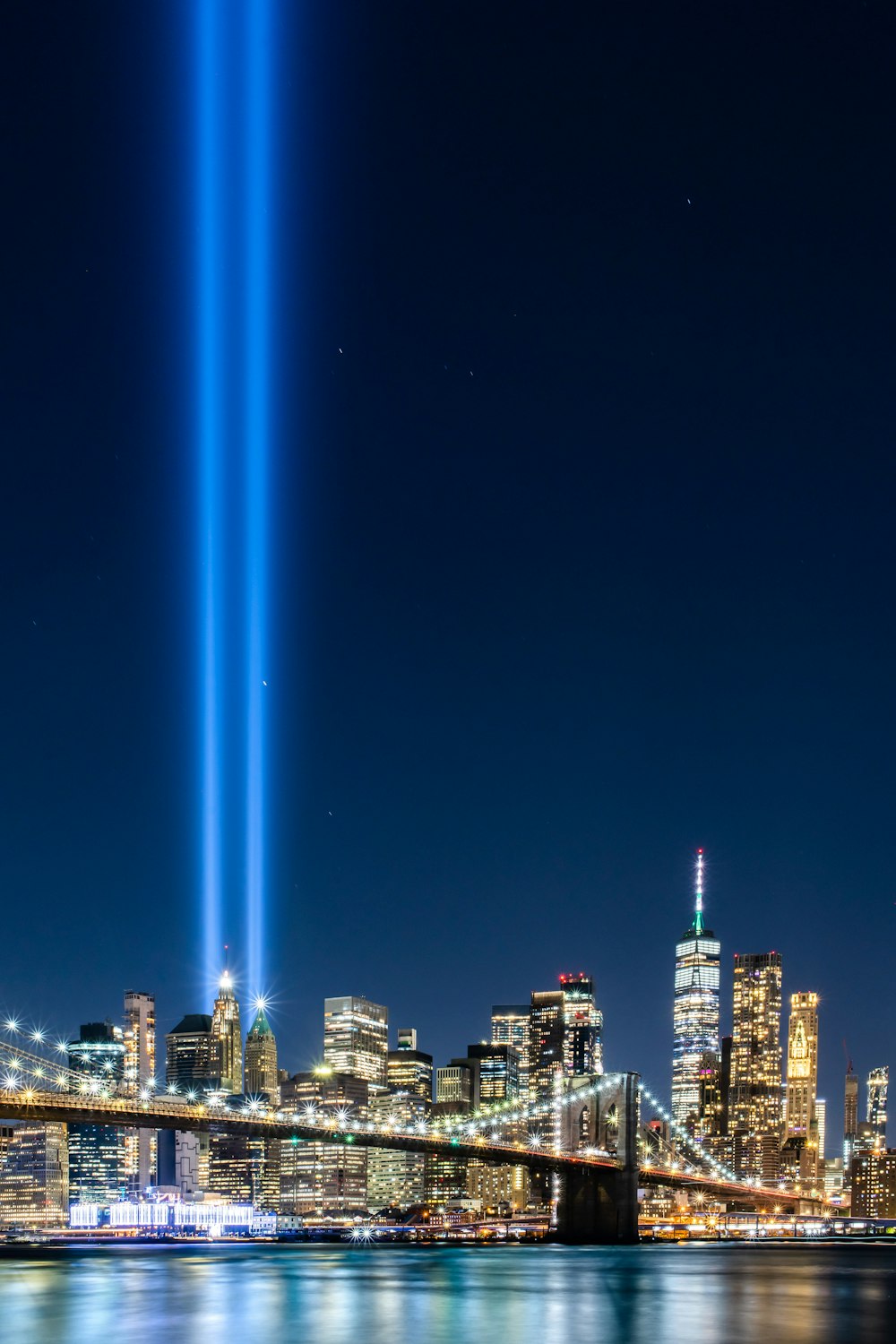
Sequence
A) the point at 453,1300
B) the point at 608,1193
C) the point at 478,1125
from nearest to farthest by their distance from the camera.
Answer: the point at 453,1300, the point at 608,1193, the point at 478,1125

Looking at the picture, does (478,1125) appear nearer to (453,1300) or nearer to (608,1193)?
(608,1193)

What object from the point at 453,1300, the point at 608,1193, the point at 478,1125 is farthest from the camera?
the point at 478,1125

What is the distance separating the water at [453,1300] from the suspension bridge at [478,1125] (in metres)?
7.68

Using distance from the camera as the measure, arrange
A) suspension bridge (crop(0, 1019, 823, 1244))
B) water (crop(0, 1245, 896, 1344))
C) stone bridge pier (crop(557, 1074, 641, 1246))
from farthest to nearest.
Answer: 1. stone bridge pier (crop(557, 1074, 641, 1246))
2. suspension bridge (crop(0, 1019, 823, 1244))
3. water (crop(0, 1245, 896, 1344))

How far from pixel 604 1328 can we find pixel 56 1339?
56.1 feet

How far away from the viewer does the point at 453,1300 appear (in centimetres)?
6362

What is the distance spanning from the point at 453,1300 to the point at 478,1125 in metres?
76.4

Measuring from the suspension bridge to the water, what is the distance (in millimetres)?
7677

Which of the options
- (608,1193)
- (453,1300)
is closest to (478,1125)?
(608,1193)

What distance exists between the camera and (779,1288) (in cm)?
7300

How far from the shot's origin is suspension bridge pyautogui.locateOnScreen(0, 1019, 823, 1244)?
8444cm

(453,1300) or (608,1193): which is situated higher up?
(453,1300)

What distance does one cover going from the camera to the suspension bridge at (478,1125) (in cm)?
8444

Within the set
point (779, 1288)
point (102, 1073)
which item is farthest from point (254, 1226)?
point (779, 1288)
